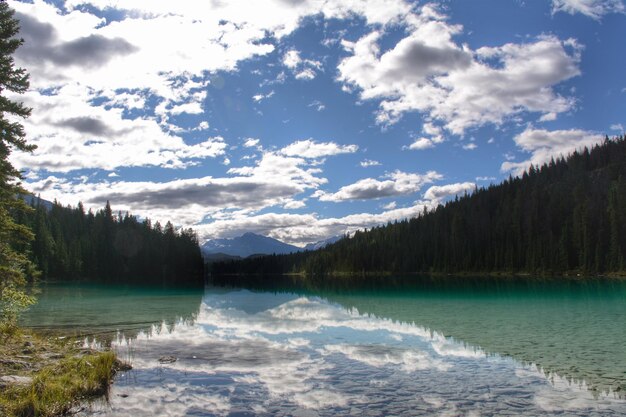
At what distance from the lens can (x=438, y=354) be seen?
76.6ft

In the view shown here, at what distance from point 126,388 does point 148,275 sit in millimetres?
193697

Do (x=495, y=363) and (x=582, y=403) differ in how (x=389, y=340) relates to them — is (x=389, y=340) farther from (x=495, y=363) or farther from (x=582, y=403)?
(x=582, y=403)

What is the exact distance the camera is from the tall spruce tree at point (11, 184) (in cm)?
2320

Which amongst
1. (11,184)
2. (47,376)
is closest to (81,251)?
(11,184)

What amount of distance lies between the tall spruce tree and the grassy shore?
8.05 feet

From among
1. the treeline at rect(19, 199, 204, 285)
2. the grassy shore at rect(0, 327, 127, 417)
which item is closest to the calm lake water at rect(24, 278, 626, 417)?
the grassy shore at rect(0, 327, 127, 417)

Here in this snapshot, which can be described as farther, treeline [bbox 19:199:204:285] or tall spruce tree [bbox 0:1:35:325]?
treeline [bbox 19:199:204:285]

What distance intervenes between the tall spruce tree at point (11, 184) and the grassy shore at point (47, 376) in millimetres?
2453

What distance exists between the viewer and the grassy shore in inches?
514

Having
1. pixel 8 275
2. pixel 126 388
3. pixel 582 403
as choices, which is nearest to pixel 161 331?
pixel 8 275

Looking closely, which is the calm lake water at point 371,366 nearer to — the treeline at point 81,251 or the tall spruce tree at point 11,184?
the tall spruce tree at point 11,184

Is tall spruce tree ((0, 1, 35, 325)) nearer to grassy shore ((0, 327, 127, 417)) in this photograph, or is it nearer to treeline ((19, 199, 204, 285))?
grassy shore ((0, 327, 127, 417))

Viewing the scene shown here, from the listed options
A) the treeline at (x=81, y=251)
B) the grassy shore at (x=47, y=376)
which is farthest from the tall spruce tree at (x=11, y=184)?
the treeline at (x=81, y=251)

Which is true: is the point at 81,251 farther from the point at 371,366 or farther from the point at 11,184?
the point at 371,366
